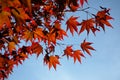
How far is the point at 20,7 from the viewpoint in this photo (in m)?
2.47

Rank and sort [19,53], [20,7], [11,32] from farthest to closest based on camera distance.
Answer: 1. [19,53]
2. [11,32]
3. [20,7]

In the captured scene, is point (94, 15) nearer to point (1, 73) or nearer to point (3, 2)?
point (3, 2)

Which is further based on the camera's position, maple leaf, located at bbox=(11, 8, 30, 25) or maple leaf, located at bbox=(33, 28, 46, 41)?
maple leaf, located at bbox=(33, 28, 46, 41)

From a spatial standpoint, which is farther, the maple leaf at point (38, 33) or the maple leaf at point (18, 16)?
the maple leaf at point (38, 33)

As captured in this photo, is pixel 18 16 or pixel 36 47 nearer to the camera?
pixel 18 16

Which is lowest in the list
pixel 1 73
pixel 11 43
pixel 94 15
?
pixel 1 73

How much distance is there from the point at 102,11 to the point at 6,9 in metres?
1.98

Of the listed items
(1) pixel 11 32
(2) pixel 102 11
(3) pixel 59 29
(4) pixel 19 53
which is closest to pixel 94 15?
(2) pixel 102 11

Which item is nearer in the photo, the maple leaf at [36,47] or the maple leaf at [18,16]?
the maple leaf at [18,16]

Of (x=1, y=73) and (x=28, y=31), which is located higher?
(x=28, y=31)

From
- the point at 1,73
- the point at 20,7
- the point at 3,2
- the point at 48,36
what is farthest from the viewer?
the point at 1,73

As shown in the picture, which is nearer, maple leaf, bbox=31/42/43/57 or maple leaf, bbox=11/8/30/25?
maple leaf, bbox=11/8/30/25

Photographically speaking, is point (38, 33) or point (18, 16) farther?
point (38, 33)

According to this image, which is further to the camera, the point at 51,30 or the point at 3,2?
the point at 51,30
